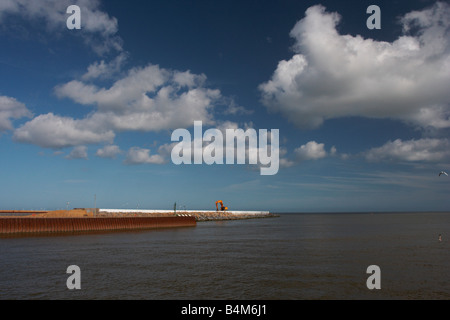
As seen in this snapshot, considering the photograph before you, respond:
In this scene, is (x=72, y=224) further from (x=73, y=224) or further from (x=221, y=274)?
(x=221, y=274)

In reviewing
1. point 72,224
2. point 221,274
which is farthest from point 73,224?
point 221,274

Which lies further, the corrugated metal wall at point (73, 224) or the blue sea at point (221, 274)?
the corrugated metal wall at point (73, 224)

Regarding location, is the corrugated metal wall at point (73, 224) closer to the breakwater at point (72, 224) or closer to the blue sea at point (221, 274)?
the breakwater at point (72, 224)

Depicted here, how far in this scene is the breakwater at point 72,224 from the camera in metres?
55.7

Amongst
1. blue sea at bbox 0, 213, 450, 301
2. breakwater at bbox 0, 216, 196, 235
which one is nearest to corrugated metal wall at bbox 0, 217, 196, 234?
breakwater at bbox 0, 216, 196, 235

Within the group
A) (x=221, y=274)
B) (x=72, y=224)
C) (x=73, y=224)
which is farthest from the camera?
(x=73, y=224)

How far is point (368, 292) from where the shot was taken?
67.3ft

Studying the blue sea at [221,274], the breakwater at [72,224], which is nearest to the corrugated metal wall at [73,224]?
the breakwater at [72,224]

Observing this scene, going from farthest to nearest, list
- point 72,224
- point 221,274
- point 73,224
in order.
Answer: point 73,224
point 72,224
point 221,274

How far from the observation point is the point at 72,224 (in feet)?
203

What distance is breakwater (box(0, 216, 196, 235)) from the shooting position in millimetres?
55719

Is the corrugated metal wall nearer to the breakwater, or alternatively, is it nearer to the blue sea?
the breakwater
